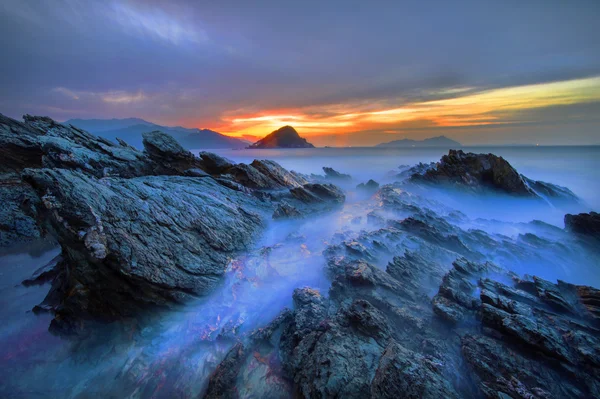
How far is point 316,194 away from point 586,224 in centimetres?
2511

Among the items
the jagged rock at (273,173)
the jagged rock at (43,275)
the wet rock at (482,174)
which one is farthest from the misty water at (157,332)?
the wet rock at (482,174)

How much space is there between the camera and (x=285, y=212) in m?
22.6

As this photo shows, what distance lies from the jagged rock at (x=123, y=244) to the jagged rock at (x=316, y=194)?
14.0 metres

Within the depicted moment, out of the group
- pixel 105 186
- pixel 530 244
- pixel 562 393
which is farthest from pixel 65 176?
pixel 530 244

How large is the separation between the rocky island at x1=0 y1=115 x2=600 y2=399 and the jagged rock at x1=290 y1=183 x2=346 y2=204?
9.93 meters

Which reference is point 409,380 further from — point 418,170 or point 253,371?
point 418,170

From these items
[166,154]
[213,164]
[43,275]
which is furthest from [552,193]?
[43,275]

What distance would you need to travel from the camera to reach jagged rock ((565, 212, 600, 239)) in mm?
18438

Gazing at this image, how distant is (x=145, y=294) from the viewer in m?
10.5

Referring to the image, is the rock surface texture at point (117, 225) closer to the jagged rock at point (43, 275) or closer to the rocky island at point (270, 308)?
the rocky island at point (270, 308)

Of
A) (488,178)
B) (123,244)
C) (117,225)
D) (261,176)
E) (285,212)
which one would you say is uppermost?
(117,225)

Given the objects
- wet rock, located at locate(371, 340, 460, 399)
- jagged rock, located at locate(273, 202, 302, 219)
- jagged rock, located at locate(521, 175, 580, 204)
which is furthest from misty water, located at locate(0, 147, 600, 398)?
jagged rock, located at locate(521, 175, 580, 204)

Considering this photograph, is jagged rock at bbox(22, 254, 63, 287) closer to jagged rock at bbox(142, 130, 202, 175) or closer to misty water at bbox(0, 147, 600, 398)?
misty water at bbox(0, 147, 600, 398)

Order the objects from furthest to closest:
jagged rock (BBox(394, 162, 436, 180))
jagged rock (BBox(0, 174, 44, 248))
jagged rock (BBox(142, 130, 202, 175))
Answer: jagged rock (BBox(394, 162, 436, 180))
jagged rock (BBox(142, 130, 202, 175))
jagged rock (BBox(0, 174, 44, 248))
